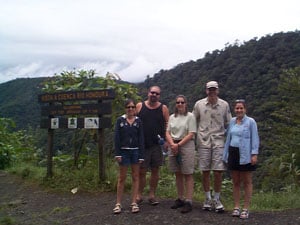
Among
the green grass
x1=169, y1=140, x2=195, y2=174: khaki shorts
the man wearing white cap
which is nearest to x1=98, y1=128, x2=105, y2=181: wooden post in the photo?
the green grass

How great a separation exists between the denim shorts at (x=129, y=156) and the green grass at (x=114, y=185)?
1.27m

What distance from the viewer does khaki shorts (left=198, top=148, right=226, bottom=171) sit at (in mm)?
5121

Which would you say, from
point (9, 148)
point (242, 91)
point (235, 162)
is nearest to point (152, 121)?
point (235, 162)

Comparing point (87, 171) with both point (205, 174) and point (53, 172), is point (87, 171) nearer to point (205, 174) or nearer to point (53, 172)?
point (53, 172)

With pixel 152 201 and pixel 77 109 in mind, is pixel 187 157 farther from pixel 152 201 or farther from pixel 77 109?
pixel 77 109

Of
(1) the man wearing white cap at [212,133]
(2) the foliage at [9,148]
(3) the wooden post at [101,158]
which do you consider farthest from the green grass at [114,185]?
(2) the foliage at [9,148]

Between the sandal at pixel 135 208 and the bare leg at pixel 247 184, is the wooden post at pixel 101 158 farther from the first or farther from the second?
the bare leg at pixel 247 184

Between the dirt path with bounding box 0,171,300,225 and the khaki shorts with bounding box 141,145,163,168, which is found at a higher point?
the khaki shorts with bounding box 141,145,163,168

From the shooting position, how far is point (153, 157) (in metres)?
5.61

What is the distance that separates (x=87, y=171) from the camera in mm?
7238

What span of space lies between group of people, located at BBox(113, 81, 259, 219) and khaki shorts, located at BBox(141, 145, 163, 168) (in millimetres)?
14

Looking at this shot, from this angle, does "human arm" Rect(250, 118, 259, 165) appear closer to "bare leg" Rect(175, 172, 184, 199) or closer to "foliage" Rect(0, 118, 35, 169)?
"bare leg" Rect(175, 172, 184, 199)

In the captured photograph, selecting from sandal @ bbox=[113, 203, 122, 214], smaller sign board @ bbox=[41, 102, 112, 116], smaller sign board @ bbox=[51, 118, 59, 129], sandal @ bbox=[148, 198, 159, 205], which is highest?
smaller sign board @ bbox=[41, 102, 112, 116]

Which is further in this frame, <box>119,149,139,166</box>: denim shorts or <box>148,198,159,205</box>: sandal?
<box>148,198,159,205</box>: sandal
